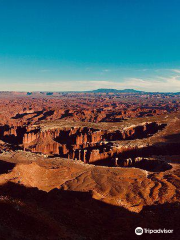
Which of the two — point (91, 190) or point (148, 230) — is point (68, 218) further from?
point (91, 190)

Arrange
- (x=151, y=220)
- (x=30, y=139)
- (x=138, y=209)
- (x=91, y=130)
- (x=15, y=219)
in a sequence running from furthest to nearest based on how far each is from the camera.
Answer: (x=91, y=130) < (x=30, y=139) < (x=138, y=209) < (x=151, y=220) < (x=15, y=219)

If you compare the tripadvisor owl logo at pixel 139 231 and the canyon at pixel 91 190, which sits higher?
the tripadvisor owl logo at pixel 139 231

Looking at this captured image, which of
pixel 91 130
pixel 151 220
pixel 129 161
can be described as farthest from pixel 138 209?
pixel 91 130

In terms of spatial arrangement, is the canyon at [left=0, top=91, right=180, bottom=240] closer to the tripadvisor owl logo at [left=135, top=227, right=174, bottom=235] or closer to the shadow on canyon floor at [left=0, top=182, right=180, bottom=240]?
the shadow on canyon floor at [left=0, top=182, right=180, bottom=240]

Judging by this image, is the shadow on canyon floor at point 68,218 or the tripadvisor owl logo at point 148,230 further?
the tripadvisor owl logo at point 148,230

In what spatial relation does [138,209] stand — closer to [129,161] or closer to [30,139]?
[129,161]

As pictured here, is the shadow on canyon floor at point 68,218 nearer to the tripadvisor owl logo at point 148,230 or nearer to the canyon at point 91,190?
the canyon at point 91,190

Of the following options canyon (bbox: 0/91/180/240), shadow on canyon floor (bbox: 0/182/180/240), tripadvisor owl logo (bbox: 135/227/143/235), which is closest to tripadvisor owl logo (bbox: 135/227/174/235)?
tripadvisor owl logo (bbox: 135/227/143/235)

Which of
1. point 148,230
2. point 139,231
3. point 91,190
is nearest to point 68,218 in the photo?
point 139,231

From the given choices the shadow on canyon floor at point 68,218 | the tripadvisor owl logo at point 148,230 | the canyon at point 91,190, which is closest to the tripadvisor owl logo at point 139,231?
the tripadvisor owl logo at point 148,230
